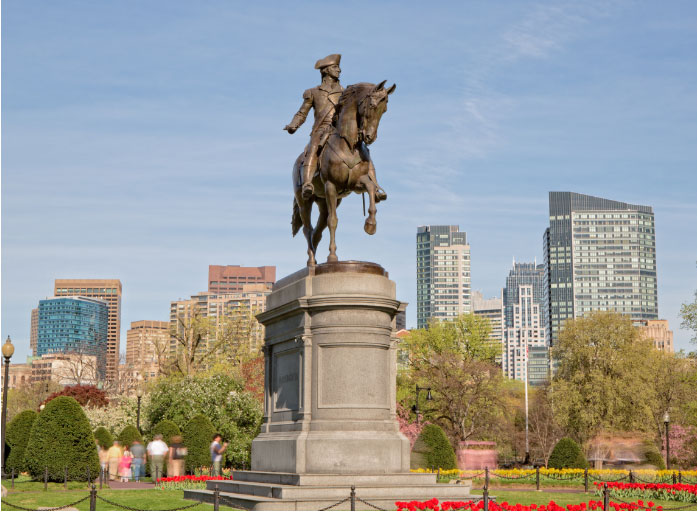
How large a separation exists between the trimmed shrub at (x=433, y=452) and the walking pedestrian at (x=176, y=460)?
9002mm

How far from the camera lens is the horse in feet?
61.9

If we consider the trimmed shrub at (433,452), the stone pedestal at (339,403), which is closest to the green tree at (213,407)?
Result: the trimmed shrub at (433,452)

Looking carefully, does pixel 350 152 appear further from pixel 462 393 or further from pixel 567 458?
pixel 462 393

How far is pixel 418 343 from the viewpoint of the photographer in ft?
247

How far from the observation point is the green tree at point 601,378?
60.0m

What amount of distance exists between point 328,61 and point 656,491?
15.6 meters

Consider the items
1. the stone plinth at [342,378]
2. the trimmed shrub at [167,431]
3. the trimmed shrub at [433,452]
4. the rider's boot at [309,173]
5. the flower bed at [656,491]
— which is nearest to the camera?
the stone plinth at [342,378]

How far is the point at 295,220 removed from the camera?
73.9ft

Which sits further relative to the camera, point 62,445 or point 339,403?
point 62,445

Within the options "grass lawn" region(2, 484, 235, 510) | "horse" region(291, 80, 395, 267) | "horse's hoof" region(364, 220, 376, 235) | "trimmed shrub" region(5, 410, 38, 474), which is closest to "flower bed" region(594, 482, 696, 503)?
"horse's hoof" region(364, 220, 376, 235)

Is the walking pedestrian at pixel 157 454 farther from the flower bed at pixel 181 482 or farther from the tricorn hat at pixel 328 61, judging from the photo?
the tricorn hat at pixel 328 61

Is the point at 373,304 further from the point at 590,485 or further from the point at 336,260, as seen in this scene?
the point at 590,485

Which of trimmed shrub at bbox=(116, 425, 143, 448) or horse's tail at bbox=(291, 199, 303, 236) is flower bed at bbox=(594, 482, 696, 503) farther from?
trimmed shrub at bbox=(116, 425, 143, 448)

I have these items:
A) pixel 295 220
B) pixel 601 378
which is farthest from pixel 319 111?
pixel 601 378
